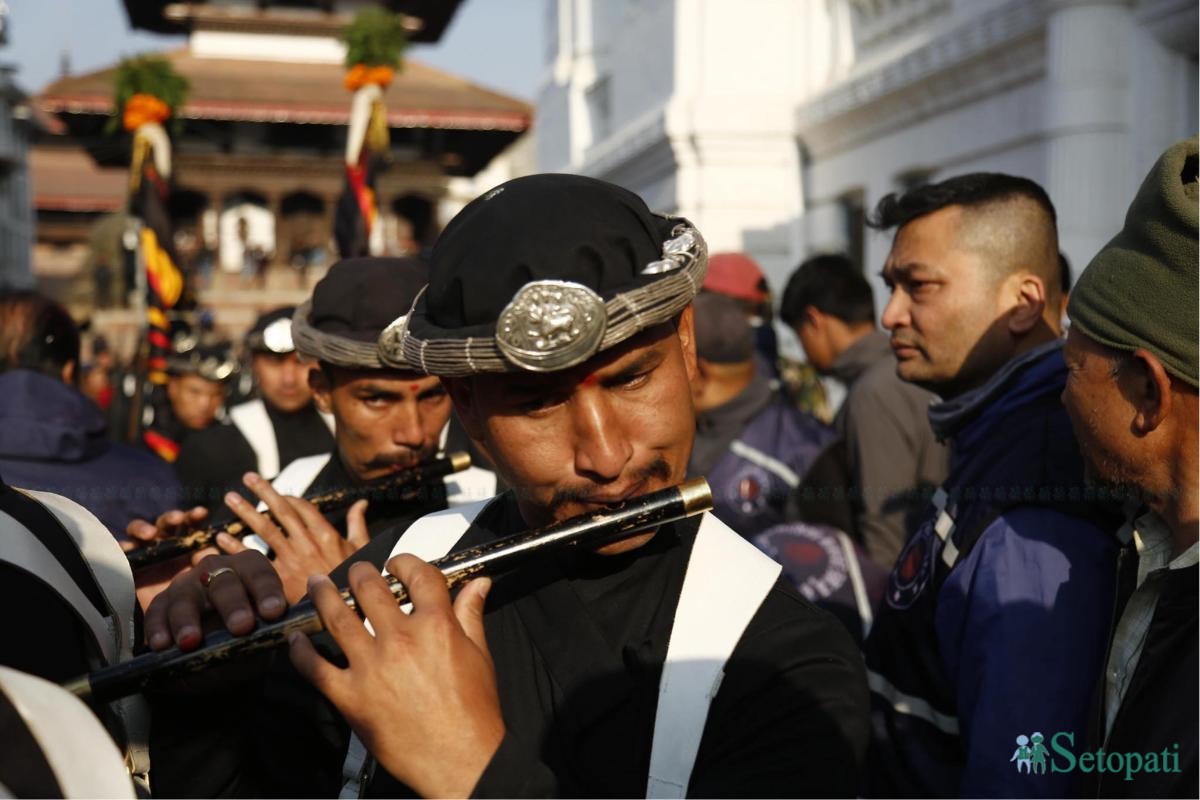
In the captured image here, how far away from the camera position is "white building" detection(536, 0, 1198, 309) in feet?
21.6

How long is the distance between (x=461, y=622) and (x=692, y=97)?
32.9 ft

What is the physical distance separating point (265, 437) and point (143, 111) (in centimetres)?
510

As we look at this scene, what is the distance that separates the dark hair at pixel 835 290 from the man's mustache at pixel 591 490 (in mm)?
3530

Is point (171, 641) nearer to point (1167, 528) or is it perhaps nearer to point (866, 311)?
point (1167, 528)

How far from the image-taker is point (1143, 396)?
1959 mm

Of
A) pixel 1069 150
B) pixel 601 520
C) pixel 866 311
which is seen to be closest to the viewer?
pixel 601 520

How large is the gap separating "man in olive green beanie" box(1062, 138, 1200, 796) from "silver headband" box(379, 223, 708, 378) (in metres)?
0.81

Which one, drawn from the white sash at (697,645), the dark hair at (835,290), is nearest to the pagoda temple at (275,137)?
the dark hair at (835,290)

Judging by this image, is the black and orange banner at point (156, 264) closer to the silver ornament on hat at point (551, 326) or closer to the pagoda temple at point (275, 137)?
the silver ornament on hat at point (551, 326)

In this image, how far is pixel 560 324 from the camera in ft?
4.97

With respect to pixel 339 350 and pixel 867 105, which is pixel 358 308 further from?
pixel 867 105

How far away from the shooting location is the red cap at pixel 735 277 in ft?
19.2

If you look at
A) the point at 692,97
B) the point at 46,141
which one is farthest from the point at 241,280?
the point at 46,141

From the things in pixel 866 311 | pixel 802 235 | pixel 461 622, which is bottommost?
pixel 802 235
